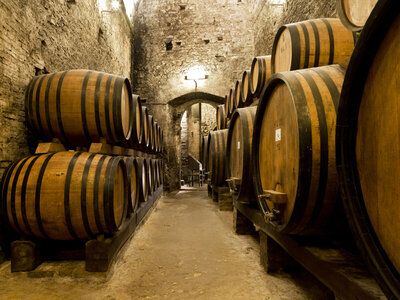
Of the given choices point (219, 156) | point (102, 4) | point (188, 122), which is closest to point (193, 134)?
point (188, 122)

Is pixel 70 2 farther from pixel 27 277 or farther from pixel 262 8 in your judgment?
pixel 262 8

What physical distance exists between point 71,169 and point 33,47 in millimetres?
1935

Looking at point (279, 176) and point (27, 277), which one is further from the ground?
point (279, 176)

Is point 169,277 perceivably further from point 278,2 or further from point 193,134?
point 193,134

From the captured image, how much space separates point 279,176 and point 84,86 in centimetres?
221

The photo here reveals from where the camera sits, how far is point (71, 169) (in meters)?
2.30

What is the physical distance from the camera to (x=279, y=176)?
1.84 metres

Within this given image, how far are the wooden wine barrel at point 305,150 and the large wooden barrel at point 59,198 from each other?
4.69 ft

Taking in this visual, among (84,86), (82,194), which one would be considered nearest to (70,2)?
(84,86)

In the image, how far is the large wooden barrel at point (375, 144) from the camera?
82 centimetres

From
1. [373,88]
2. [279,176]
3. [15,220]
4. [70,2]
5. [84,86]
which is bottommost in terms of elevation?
[15,220]

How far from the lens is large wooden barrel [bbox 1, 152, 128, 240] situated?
2211mm

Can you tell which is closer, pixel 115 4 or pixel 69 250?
pixel 69 250

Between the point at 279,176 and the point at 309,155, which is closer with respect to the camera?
the point at 309,155
